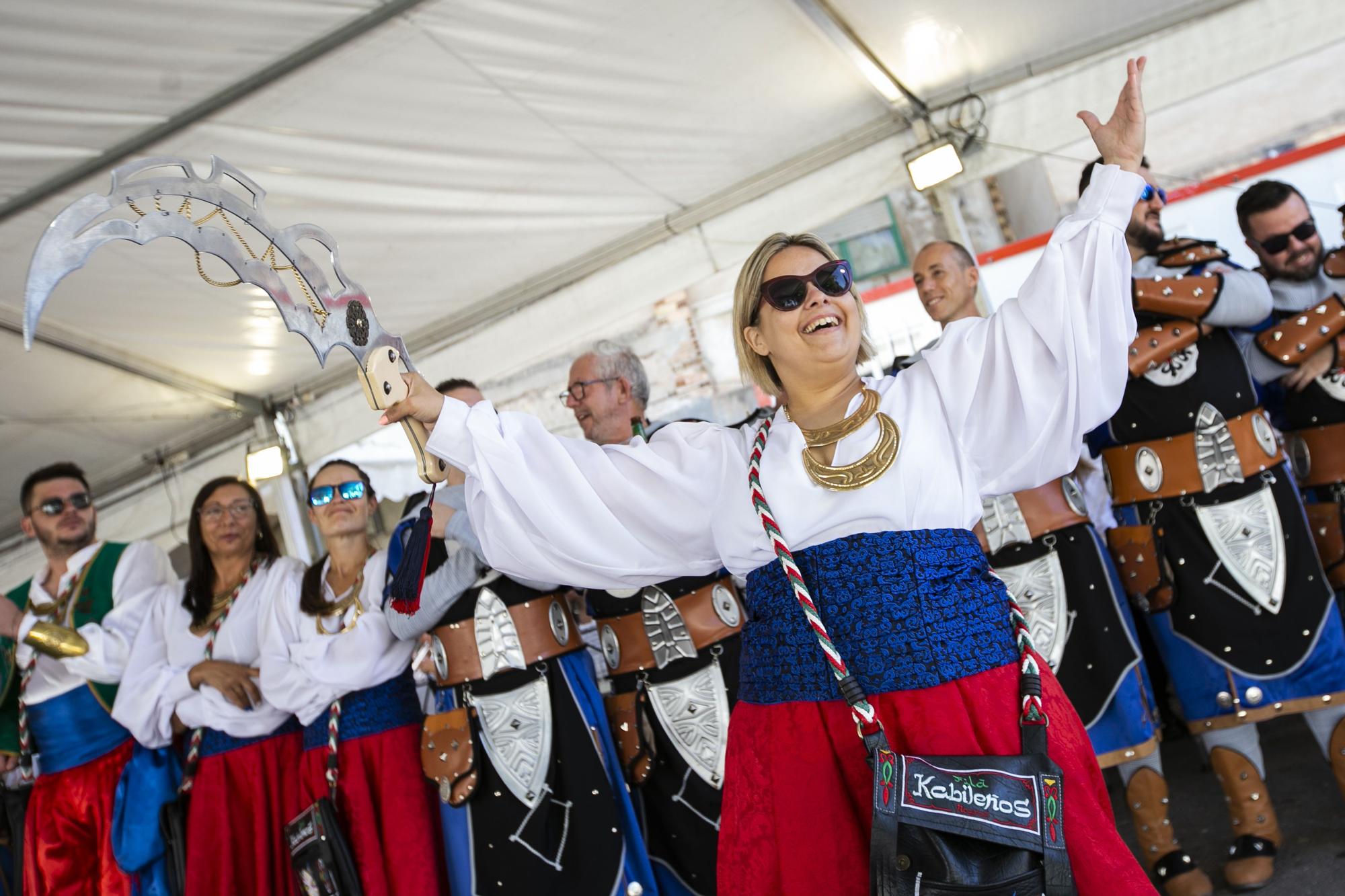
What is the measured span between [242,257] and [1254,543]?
2593mm

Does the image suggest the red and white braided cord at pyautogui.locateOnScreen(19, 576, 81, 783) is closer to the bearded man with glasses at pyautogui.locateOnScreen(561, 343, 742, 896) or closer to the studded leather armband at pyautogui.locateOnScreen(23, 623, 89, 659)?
the studded leather armband at pyautogui.locateOnScreen(23, 623, 89, 659)

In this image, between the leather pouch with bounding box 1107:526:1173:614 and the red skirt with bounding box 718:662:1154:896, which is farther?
the leather pouch with bounding box 1107:526:1173:614

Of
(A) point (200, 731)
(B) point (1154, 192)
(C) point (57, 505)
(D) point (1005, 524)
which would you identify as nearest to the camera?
(B) point (1154, 192)

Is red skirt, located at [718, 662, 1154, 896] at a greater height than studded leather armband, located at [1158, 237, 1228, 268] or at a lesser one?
lesser

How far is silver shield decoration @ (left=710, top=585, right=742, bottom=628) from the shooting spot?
3137 millimetres

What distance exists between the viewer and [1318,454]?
3.14 meters

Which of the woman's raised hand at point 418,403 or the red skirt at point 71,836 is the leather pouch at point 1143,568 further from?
the red skirt at point 71,836

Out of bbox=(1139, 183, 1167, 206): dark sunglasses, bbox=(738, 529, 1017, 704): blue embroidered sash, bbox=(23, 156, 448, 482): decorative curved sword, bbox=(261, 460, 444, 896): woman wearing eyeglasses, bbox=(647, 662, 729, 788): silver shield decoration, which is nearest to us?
bbox=(23, 156, 448, 482): decorative curved sword

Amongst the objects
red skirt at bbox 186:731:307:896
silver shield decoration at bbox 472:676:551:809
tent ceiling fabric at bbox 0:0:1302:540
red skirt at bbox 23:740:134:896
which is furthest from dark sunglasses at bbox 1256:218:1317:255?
red skirt at bbox 23:740:134:896

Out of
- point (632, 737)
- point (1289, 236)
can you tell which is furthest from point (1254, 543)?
point (632, 737)

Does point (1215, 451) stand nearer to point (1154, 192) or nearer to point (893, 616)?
point (1154, 192)

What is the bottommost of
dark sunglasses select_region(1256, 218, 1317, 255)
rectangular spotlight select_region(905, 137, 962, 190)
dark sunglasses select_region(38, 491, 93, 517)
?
dark sunglasses select_region(1256, 218, 1317, 255)

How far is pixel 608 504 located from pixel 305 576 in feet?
6.94

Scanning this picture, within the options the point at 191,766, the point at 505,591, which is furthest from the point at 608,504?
the point at 191,766
